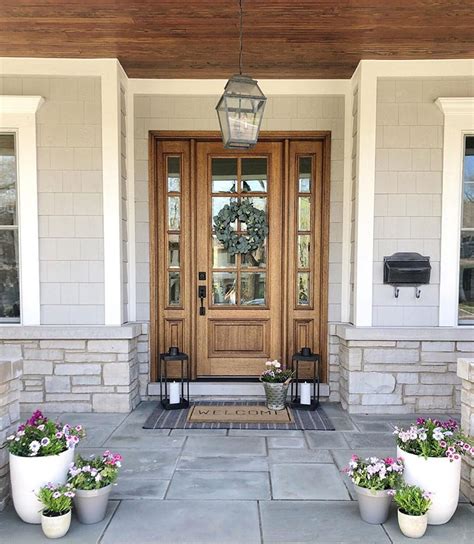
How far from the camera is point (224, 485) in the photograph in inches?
92.7

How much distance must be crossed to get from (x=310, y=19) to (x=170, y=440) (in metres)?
3.04

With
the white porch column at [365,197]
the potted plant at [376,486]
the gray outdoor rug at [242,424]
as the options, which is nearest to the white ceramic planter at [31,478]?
the gray outdoor rug at [242,424]

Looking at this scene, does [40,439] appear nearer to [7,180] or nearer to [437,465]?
[437,465]

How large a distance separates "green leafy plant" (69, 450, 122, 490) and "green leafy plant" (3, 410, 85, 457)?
115mm

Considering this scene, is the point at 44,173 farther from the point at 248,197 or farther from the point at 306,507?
the point at 306,507

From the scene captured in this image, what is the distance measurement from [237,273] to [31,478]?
7.72 feet

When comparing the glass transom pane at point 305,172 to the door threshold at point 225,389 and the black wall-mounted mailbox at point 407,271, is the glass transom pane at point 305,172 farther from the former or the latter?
the door threshold at point 225,389

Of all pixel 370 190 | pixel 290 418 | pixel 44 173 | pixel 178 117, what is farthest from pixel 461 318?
pixel 44 173

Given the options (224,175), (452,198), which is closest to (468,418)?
(452,198)

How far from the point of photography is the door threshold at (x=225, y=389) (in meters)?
3.83

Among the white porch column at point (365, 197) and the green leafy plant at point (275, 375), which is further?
the green leafy plant at point (275, 375)

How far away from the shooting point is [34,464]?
6.41 feet

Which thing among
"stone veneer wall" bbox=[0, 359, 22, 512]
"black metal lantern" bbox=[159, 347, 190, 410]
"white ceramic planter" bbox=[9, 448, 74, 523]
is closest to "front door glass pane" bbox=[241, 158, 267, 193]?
"black metal lantern" bbox=[159, 347, 190, 410]

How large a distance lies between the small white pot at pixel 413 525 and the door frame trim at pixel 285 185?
1947mm
